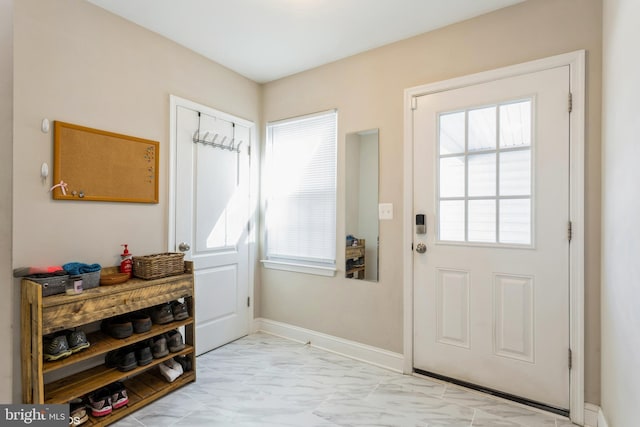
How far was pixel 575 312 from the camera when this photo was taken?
1.85 metres

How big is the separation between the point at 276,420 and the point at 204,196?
179 centimetres

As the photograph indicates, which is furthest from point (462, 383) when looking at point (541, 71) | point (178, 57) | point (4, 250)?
point (178, 57)

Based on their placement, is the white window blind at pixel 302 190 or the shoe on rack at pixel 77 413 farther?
the white window blind at pixel 302 190

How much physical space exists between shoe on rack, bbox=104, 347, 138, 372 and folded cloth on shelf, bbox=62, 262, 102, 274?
56cm

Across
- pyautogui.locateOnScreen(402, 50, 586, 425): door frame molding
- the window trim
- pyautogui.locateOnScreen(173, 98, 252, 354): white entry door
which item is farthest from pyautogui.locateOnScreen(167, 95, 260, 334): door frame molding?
pyautogui.locateOnScreen(402, 50, 586, 425): door frame molding

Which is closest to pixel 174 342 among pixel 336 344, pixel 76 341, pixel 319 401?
pixel 76 341

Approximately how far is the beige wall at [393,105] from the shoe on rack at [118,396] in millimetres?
1493

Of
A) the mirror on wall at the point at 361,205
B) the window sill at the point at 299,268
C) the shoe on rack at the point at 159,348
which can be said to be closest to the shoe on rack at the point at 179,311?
the shoe on rack at the point at 159,348

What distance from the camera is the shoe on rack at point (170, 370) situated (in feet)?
7.10

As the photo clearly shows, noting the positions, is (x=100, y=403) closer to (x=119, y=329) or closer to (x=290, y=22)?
(x=119, y=329)

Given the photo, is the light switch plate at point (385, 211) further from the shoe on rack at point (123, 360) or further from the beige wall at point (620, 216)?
the shoe on rack at point (123, 360)

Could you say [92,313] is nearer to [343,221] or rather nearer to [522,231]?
[343,221]

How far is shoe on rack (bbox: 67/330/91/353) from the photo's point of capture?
173 centimetres

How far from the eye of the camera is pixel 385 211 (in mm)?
2545
